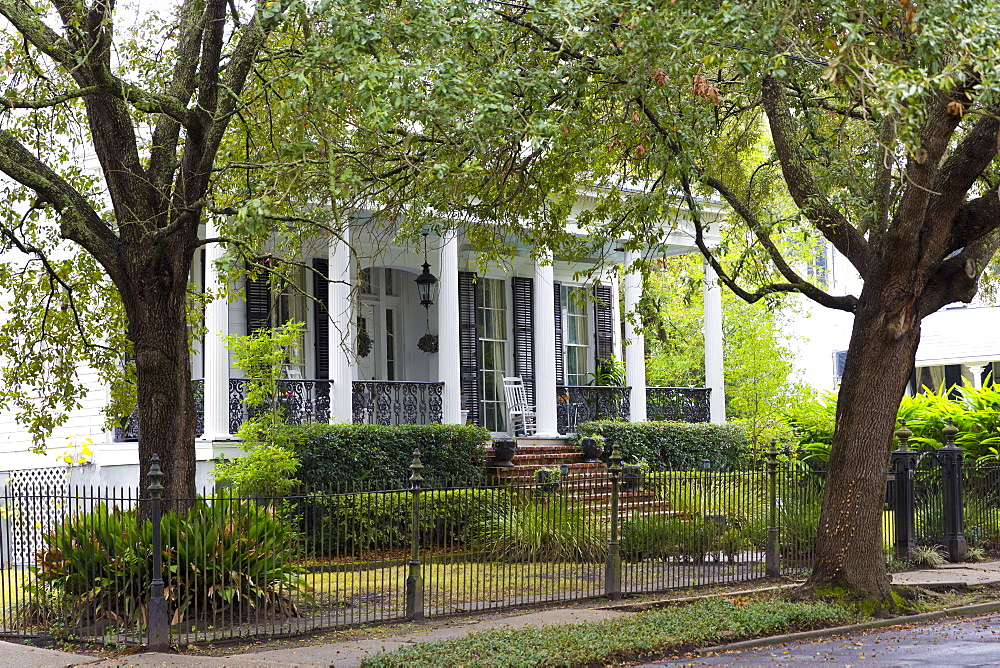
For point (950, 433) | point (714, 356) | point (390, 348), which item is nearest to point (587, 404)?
point (714, 356)

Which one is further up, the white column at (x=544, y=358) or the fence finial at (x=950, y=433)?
the white column at (x=544, y=358)

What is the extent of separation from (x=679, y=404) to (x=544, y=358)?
377cm

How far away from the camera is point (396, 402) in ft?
63.2

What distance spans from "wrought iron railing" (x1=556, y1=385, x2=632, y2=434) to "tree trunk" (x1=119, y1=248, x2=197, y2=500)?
10829mm

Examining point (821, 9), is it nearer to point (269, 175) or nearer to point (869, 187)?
point (869, 187)

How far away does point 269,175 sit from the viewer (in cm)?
1169

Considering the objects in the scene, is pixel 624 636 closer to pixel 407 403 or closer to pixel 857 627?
pixel 857 627

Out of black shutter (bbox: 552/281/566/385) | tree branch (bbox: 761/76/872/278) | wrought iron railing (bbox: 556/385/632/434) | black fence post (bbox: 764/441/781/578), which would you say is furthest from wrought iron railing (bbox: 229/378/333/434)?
tree branch (bbox: 761/76/872/278)

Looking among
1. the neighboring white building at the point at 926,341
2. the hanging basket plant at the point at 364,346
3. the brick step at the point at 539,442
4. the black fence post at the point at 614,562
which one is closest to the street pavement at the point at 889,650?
the black fence post at the point at 614,562

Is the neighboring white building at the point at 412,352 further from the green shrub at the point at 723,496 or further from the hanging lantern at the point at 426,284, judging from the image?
the green shrub at the point at 723,496

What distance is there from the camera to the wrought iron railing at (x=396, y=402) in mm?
18828

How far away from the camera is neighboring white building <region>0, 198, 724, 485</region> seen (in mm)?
17625

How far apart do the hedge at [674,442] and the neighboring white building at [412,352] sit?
633mm

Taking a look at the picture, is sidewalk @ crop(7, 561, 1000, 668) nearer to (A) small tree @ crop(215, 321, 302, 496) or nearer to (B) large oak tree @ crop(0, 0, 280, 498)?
(B) large oak tree @ crop(0, 0, 280, 498)
